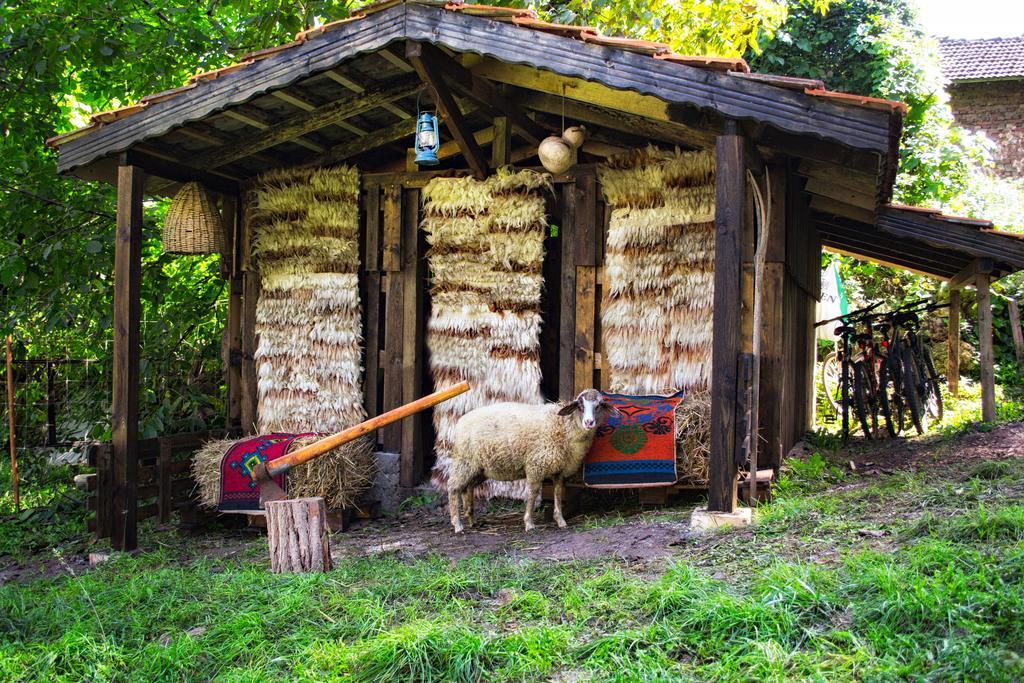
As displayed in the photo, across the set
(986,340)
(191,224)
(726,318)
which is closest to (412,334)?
(191,224)

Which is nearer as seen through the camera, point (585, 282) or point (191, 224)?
point (585, 282)

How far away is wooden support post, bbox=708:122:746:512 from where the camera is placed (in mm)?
5848

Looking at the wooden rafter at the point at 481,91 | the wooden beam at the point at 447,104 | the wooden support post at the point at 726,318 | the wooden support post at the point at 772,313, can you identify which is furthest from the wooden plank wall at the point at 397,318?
the wooden support post at the point at 726,318

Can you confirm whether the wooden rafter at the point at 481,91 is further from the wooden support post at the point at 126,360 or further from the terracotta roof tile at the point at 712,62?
the wooden support post at the point at 126,360

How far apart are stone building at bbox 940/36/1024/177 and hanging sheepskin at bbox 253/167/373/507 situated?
19.2 meters

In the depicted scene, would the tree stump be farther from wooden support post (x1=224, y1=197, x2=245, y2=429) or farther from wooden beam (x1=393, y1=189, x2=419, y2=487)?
wooden support post (x1=224, y1=197, x2=245, y2=429)

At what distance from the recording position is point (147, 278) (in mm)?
10016

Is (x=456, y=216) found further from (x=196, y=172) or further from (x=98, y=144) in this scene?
(x=98, y=144)

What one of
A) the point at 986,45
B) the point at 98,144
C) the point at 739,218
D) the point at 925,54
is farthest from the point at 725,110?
the point at 986,45

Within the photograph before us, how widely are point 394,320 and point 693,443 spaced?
132 inches

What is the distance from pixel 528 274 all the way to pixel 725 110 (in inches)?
118

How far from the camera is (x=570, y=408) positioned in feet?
22.9

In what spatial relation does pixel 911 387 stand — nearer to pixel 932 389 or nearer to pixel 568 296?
pixel 932 389

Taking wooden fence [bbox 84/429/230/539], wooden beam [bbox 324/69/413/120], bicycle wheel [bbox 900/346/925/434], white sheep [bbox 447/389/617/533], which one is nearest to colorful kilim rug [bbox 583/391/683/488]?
white sheep [bbox 447/389/617/533]
